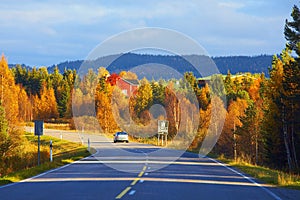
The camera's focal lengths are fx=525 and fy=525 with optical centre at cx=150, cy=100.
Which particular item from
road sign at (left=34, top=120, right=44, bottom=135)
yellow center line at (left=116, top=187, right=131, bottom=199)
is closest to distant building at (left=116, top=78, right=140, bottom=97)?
road sign at (left=34, top=120, right=44, bottom=135)

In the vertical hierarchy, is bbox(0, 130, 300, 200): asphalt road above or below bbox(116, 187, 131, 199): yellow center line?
below

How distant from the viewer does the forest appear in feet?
147

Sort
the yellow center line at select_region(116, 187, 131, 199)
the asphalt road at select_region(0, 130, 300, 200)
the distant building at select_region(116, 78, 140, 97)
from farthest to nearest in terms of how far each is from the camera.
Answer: the distant building at select_region(116, 78, 140, 97)
the asphalt road at select_region(0, 130, 300, 200)
the yellow center line at select_region(116, 187, 131, 199)

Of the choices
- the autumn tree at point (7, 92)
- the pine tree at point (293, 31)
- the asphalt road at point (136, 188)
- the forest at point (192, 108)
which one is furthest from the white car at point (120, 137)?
the asphalt road at point (136, 188)

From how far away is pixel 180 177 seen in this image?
21.3 meters

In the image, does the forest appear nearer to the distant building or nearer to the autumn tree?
the autumn tree

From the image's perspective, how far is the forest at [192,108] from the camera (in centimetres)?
4494

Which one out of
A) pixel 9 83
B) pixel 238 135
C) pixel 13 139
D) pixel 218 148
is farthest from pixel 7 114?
pixel 218 148

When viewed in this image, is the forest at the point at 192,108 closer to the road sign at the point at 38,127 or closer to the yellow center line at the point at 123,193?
the road sign at the point at 38,127

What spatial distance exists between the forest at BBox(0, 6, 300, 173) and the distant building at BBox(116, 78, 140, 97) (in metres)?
1.09

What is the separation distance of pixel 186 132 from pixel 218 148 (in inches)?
221

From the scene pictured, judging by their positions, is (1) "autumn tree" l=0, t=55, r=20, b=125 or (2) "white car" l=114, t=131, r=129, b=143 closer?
(1) "autumn tree" l=0, t=55, r=20, b=125

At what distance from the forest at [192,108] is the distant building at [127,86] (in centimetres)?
A: 109

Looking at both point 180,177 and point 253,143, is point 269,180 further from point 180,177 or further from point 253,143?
point 253,143
